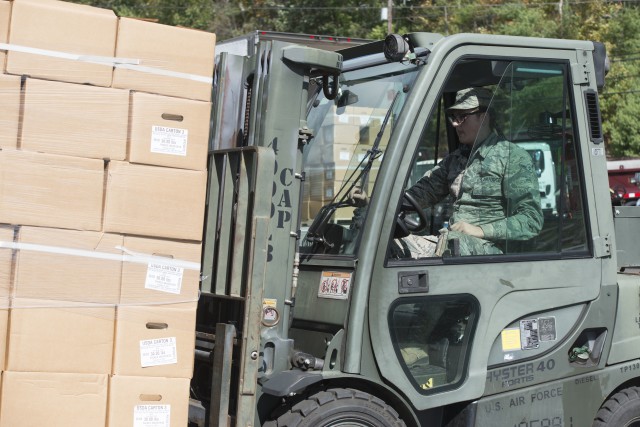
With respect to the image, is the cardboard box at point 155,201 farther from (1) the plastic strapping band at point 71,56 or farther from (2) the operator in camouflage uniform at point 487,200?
(2) the operator in camouflage uniform at point 487,200

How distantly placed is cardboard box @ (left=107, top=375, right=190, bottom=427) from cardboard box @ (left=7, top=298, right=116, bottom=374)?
102 mm

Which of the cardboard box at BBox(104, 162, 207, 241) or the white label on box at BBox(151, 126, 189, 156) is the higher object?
the white label on box at BBox(151, 126, 189, 156)

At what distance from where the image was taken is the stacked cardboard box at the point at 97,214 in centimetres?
336

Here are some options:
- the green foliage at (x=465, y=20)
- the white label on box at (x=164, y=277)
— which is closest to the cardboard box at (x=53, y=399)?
the white label on box at (x=164, y=277)

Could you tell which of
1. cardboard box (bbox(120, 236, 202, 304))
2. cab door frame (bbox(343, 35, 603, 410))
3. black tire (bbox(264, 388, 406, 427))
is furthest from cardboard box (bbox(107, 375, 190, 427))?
cab door frame (bbox(343, 35, 603, 410))

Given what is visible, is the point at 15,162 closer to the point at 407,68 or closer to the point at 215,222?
the point at 215,222

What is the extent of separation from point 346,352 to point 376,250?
0.48 m

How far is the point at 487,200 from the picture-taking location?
4438mm

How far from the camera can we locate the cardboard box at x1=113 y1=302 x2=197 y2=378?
3.51 meters

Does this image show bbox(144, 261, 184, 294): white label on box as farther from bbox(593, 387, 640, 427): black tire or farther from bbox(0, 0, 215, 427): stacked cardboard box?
bbox(593, 387, 640, 427): black tire

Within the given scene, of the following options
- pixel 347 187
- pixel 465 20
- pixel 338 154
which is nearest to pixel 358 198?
pixel 347 187

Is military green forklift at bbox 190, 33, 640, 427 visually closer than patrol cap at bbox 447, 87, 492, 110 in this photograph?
Yes

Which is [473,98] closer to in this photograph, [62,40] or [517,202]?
[517,202]

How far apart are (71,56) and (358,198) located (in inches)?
58.5
